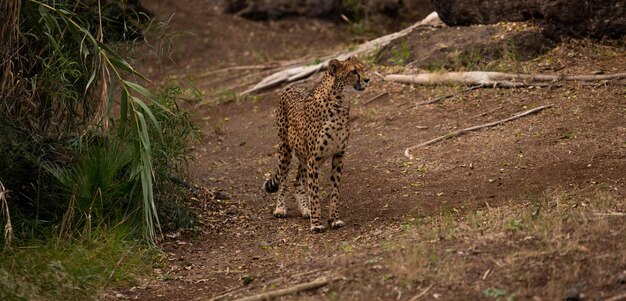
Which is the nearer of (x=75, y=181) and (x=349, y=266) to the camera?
(x=349, y=266)

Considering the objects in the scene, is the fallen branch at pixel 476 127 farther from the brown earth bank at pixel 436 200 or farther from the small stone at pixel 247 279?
the small stone at pixel 247 279

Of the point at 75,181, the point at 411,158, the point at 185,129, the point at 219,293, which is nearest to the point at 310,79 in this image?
the point at 411,158

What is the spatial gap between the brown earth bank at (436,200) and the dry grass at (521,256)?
0.01m

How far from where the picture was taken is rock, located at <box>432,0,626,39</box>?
37.6 ft

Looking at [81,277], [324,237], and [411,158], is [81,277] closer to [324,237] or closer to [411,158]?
[324,237]

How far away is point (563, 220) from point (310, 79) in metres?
6.87

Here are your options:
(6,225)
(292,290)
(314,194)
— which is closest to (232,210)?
(314,194)

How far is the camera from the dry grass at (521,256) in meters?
6.16

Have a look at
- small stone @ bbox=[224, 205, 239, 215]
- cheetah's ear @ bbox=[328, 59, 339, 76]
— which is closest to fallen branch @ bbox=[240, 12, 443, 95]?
small stone @ bbox=[224, 205, 239, 215]

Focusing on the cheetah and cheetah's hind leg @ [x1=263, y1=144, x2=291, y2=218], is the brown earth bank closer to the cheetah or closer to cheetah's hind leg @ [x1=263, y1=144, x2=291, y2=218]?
cheetah's hind leg @ [x1=263, y1=144, x2=291, y2=218]

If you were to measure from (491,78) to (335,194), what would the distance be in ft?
11.9

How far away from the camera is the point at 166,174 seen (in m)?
8.86

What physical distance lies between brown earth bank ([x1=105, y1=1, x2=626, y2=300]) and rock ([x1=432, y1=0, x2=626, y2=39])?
195mm

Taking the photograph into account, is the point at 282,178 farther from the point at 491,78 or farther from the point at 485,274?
the point at 485,274
